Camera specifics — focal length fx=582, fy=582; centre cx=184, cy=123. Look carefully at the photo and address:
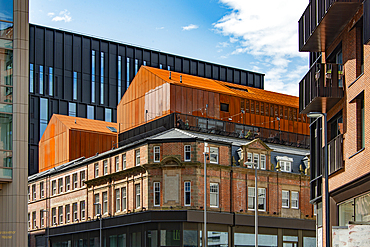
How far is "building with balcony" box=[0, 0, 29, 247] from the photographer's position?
31219mm

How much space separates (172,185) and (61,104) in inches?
2203

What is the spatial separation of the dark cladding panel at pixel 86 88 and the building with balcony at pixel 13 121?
257 ft

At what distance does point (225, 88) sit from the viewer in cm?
7775

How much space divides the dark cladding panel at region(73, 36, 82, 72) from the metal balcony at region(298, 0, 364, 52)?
83438mm

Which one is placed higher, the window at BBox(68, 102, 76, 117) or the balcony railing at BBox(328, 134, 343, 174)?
the window at BBox(68, 102, 76, 117)

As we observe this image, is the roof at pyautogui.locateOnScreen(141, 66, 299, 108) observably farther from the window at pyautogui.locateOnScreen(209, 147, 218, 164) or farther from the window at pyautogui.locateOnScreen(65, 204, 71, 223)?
the window at pyautogui.locateOnScreen(65, 204, 71, 223)

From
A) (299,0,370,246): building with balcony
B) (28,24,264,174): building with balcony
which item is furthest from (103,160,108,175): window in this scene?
(299,0,370,246): building with balcony

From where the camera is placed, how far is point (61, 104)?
354 feet

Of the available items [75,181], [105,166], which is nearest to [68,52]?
[75,181]

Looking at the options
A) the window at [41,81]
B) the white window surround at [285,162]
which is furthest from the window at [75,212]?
the window at [41,81]

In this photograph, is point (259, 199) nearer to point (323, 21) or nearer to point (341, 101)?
point (341, 101)

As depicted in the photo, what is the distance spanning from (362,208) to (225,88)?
180 ft

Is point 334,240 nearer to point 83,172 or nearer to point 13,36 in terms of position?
Answer: point 13,36

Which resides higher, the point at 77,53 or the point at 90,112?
the point at 77,53
